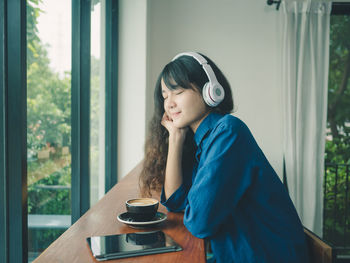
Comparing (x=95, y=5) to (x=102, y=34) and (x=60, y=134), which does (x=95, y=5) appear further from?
(x=60, y=134)

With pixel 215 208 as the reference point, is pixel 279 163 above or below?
below

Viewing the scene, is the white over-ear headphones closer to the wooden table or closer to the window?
the wooden table

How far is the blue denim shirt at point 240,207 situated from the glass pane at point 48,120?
2.37ft

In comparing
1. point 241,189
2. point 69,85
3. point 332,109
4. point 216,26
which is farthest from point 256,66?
point 241,189

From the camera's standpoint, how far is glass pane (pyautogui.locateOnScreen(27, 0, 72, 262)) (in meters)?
1.27

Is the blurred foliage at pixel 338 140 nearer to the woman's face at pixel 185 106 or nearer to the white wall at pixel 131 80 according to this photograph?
the white wall at pixel 131 80

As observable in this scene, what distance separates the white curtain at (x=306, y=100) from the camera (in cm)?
286

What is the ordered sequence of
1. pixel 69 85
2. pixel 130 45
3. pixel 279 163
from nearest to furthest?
pixel 69 85
pixel 130 45
pixel 279 163

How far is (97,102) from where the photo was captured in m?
2.29

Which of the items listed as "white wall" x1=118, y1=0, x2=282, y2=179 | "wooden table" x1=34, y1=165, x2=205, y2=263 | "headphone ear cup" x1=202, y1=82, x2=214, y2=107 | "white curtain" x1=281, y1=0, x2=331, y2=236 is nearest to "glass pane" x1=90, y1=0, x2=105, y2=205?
"white wall" x1=118, y1=0, x2=282, y2=179

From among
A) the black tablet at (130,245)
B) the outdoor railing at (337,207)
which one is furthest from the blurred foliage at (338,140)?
the black tablet at (130,245)

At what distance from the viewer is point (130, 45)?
9.06 ft

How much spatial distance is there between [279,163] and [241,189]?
2264 mm

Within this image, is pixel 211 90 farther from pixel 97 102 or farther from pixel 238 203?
pixel 97 102
